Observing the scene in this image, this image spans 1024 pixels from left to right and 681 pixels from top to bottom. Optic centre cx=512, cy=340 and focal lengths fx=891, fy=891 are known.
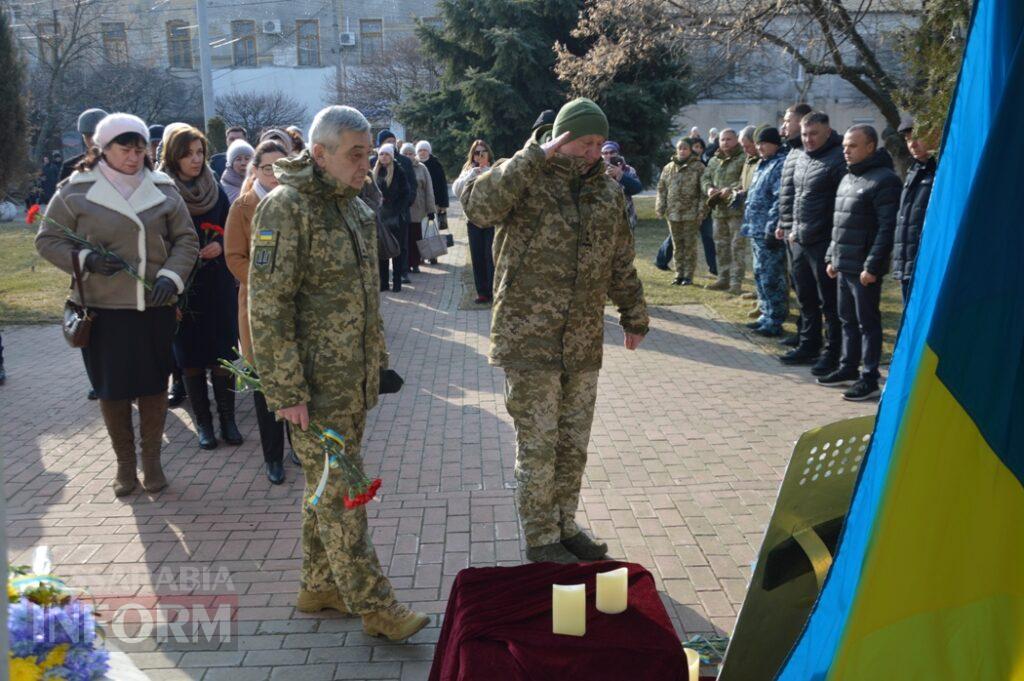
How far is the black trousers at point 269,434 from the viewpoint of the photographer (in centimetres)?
562

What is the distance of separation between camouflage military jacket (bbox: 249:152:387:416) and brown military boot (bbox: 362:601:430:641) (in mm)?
850

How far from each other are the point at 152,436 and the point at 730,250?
894 cm

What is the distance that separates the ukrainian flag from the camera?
156 centimetres

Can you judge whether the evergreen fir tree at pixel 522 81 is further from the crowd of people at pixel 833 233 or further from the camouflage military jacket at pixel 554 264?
the camouflage military jacket at pixel 554 264

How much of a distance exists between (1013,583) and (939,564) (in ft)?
0.50

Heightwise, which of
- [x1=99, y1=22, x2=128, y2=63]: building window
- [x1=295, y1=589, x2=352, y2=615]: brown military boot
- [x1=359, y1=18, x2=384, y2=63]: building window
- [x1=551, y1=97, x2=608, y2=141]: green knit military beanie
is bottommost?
[x1=295, y1=589, x2=352, y2=615]: brown military boot

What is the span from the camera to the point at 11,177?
1351 cm

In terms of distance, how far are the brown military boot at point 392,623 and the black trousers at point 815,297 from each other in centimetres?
561

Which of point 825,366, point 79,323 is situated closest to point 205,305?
point 79,323

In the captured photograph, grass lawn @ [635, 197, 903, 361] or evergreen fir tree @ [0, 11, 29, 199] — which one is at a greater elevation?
evergreen fir tree @ [0, 11, 29, 199]

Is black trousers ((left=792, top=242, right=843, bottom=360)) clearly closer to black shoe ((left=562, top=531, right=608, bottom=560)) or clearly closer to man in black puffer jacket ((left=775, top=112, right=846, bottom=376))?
man in black puffer jacket ((left=775, top=112, right=846, bottom=376))

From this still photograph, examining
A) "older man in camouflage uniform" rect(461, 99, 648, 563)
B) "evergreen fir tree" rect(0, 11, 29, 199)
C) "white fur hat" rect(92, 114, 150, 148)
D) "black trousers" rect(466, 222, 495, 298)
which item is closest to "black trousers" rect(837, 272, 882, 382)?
"older man in camouflage uniform" rect(461, 99, 648, 563)

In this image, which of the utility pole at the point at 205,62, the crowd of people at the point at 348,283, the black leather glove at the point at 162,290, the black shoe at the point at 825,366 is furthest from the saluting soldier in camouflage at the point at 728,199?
the utility pole at the point at 205,62

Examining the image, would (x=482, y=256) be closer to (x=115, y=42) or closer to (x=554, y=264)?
(x=554, y=264)
